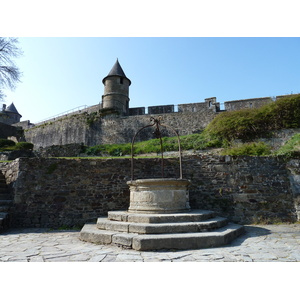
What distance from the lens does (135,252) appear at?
417cm

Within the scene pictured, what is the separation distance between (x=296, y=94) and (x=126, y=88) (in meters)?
16.8

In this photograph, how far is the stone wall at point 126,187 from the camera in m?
7.10

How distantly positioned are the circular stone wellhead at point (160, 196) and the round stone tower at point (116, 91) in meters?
19.2

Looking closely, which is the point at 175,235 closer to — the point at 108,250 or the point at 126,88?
the point at 108,250

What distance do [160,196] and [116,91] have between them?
20.8 metres

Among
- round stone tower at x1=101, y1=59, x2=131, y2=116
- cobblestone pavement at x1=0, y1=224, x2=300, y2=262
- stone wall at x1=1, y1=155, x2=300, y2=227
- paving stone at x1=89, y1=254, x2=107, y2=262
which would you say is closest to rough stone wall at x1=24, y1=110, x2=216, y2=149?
round stone tower at x1=101, y1=59, x2=131, y2=116

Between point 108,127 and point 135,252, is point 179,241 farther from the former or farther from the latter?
point 108,127

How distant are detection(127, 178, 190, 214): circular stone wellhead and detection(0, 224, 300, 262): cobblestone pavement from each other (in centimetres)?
141

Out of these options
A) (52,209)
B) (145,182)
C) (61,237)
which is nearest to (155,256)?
(145,182)

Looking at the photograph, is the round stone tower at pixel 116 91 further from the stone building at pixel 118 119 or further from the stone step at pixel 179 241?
the stone step at pixel 179 241

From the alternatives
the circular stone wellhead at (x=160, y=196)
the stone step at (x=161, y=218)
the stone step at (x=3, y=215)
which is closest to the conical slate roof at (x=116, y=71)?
the stone step at (x=3, y=215)

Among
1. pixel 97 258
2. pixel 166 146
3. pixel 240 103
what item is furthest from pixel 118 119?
pixel 97 258

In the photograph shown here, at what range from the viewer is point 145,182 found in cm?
571

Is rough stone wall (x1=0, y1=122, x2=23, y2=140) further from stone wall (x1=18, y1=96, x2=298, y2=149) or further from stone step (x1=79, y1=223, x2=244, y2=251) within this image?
stone step (x1=79, y1=223, x2=244, y2=251)
